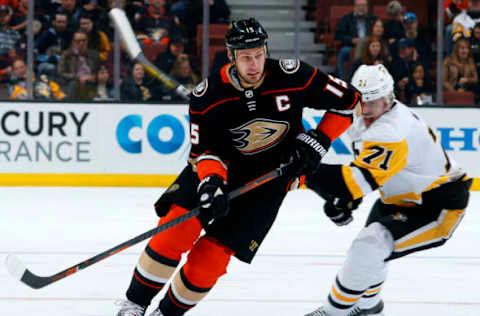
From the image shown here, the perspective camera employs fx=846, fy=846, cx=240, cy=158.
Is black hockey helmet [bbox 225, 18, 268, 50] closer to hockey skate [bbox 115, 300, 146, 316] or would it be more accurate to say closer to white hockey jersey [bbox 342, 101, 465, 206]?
white hockey jersey [bbox 342, 101, 465, 206]

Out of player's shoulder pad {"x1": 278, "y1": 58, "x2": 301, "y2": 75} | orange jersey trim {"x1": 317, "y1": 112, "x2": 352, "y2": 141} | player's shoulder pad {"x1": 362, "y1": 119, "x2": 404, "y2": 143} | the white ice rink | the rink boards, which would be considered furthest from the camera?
the rink boards

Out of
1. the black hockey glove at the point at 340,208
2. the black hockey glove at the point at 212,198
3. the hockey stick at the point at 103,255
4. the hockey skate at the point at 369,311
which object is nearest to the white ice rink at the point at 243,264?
the hockey skate at the point at 369,311

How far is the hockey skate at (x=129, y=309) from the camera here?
2881 mm

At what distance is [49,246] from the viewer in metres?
4.57

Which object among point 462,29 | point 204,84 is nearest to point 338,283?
point 204,84

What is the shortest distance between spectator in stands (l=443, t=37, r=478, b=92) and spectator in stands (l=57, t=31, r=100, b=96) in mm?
2977

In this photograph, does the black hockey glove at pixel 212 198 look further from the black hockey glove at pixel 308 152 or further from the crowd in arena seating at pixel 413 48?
the crowd in arena seating at pixel 413 48

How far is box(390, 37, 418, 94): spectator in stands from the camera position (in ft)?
23.4

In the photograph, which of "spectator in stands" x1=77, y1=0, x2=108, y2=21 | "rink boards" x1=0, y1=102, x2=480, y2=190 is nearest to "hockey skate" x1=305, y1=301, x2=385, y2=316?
"rink boards" x1=0, y1=102, x2=480, y2=190

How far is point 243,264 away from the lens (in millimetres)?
4117

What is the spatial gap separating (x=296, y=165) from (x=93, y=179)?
14.3ft

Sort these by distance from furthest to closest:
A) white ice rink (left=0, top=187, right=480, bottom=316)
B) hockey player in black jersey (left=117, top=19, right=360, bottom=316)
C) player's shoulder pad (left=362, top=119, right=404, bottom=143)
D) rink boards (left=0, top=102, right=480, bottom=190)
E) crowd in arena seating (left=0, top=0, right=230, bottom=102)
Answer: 1. crowd in arena seating (left=0, top=0, right=230, bottom=102)
2. rink boards (left=0, top=102, right=480, bottom=190)
3. white ice rink (left=0, top=187, right=480, bottom=316)
4. hockey player in black jersey (left=117, top=19, right=360, bottom=316)
5. player's shoulder pad (left=362, top=119, right=404, bottom=143)

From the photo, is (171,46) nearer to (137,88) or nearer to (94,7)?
(137,88)

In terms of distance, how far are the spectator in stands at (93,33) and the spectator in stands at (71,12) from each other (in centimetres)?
4
